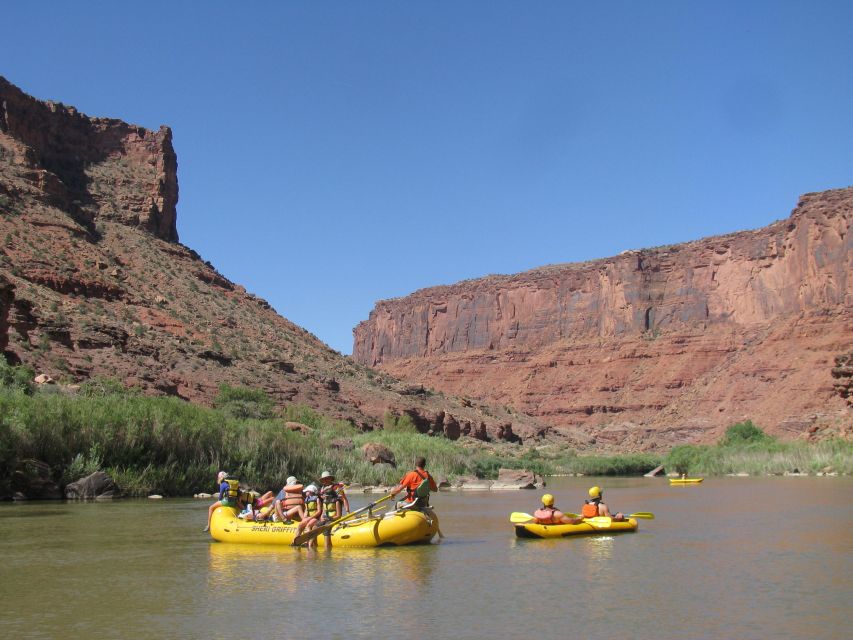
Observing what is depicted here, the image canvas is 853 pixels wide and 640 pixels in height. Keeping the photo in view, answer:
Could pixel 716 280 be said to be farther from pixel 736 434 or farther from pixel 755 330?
pixel 736 434

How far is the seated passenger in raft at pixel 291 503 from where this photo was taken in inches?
625

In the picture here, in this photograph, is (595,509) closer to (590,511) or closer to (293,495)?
(590,511)

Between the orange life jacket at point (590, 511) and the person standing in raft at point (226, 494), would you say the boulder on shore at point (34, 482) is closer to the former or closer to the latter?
the person standing in raft at point (226, 494)

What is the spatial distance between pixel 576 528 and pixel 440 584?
5.67 m

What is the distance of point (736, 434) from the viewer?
2557 inches

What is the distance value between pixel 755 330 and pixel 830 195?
15.1 meters

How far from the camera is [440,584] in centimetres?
1198

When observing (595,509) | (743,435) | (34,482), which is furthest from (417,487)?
(743,435)

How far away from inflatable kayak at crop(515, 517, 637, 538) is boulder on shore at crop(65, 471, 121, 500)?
501 inches

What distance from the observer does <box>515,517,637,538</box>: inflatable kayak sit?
54.5 feet

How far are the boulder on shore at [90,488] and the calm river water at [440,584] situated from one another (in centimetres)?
472

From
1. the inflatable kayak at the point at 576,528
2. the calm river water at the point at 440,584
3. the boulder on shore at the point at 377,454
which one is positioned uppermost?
the boulder on shore at the point at 377,454

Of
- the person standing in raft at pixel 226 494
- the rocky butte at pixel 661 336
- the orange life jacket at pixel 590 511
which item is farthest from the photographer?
the rocky butte at pixel 661 336

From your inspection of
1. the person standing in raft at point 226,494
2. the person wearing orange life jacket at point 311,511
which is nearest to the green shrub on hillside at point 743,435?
the person standing in raft at point 226,494
